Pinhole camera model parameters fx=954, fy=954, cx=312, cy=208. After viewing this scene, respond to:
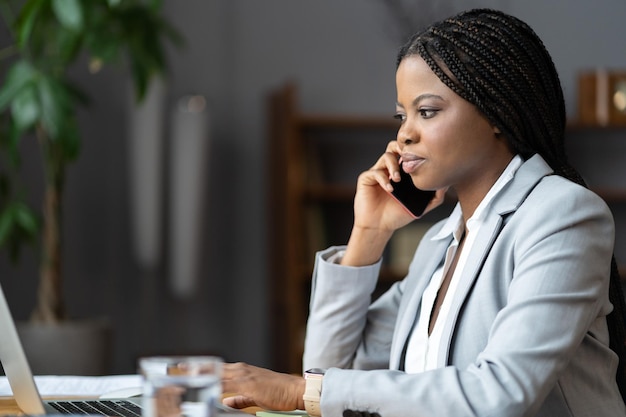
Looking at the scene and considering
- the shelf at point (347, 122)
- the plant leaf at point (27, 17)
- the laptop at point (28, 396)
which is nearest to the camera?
the laptop at point (28, 396)

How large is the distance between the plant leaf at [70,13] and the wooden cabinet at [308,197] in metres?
1.44

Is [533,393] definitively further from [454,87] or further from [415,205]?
[415,205]

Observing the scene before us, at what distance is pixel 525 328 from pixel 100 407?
1.86 ft

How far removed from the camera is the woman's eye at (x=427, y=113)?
1.42 m

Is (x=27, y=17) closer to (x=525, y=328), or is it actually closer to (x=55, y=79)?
(x=55, y=79)

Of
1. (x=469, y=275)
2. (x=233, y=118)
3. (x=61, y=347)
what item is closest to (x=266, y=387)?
(x=469, y=275)

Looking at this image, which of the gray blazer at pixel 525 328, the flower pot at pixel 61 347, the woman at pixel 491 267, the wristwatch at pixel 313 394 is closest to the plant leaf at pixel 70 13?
the flower pot at pixel 61 347

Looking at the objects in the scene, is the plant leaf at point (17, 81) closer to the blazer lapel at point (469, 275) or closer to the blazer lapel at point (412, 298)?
the blazer lapel at point (412, 298)

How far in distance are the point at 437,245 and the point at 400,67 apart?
34 cm

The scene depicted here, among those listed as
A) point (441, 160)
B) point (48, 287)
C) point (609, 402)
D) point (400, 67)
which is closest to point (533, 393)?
point (609, 402)

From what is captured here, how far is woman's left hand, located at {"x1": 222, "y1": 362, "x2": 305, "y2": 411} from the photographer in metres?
1.30

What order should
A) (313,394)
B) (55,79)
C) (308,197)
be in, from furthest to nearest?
(308,197) < (55,79) < (313,394)

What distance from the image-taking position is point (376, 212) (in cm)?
175

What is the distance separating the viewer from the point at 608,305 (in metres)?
1.35
